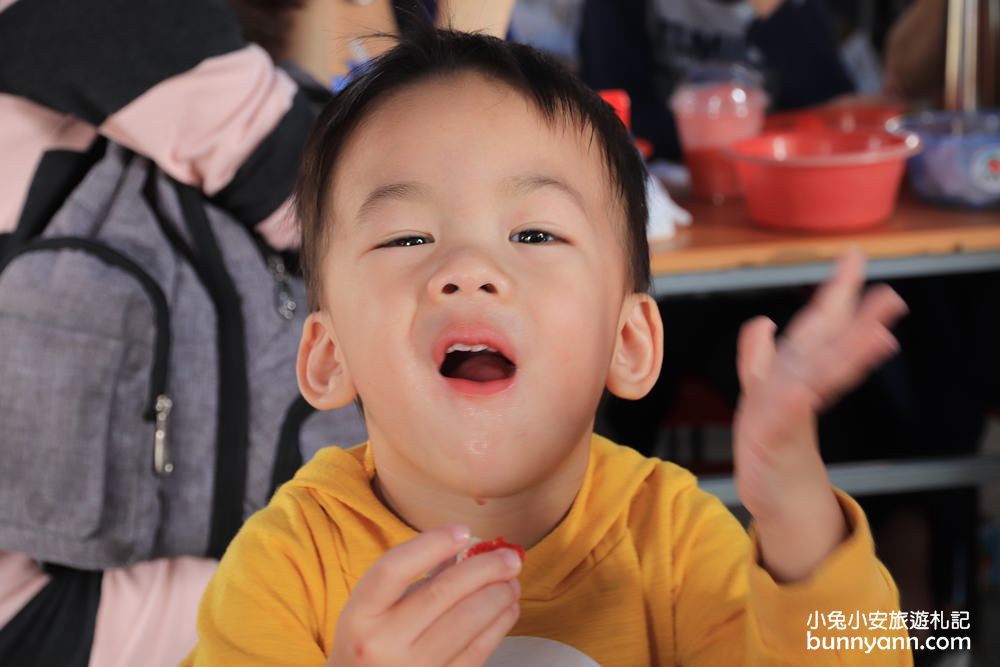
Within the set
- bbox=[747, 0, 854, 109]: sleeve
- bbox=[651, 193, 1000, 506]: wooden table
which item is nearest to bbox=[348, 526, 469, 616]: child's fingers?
bbox=[651, 193, 1000, 506]: wooden table

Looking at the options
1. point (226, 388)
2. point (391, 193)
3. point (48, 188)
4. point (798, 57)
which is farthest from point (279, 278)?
point (798, 57)

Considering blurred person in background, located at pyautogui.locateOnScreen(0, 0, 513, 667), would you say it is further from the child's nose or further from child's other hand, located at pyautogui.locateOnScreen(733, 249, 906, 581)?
child's other hand, located at pyautogui.locateOnScreen(733, 249, 906, 581)

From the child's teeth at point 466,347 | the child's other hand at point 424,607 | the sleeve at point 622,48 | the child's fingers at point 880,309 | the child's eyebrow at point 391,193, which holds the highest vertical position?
A: the child's eyebrow at point 391,193

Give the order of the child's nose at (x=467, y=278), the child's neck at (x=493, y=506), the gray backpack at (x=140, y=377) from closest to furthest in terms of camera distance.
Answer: the child's nose at (x=467, y=278)
the child's neck at (x=493, y=506)
the gray backpack at (x=140, y=377)

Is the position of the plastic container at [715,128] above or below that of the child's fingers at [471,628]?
below

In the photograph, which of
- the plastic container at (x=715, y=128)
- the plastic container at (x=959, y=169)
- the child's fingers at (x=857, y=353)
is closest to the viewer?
the child's fingers at (x=857, y=353)

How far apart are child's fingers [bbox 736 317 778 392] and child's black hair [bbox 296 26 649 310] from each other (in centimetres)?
22

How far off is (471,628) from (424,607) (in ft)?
0.10

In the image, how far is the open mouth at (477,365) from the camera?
0.78 metres

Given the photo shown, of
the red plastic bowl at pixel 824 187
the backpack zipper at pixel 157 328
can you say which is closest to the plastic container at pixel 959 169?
the red plastic bowl at pixel 824 187

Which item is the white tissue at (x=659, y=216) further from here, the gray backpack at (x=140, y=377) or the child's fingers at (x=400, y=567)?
the child's fingers at (x=400, y=567)

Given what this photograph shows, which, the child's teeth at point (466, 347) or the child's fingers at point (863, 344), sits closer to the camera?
the child's fingers at point (863, 344)

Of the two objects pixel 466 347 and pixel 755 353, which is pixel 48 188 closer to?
pixel 466 347

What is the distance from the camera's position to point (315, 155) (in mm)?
901
